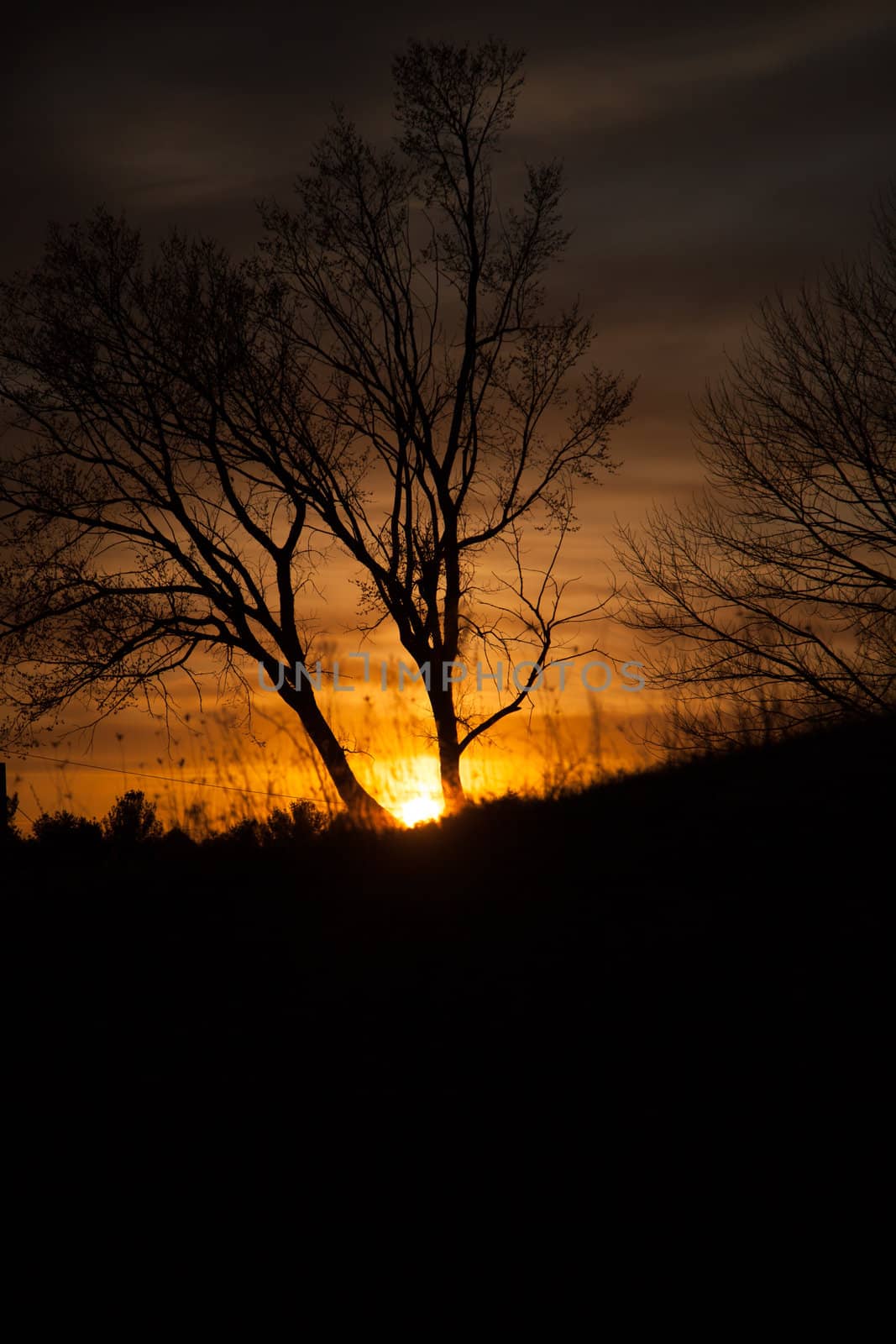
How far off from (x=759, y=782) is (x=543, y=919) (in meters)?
2.76

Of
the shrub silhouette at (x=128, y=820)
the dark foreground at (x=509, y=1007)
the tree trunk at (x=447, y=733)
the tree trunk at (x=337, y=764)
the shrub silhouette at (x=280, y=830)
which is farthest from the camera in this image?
the tree trunk at (x=447, y=733)

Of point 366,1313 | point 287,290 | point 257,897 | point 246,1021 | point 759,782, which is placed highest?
point 287,290

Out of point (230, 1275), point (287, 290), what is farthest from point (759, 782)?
point (287, 290)

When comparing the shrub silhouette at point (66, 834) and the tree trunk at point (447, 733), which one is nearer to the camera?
the shrub silhouette at point (66, 834)

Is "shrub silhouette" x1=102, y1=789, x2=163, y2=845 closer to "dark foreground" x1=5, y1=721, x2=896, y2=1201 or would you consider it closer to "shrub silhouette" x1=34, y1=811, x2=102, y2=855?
"shrub silhouette" x1=34, y1=811, x2=102, y2=855

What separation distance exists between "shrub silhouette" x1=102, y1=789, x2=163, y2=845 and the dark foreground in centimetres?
585

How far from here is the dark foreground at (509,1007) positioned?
3738 mm

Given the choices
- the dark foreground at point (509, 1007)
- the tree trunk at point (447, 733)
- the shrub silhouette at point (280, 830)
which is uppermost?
the tree trunk at point (447, 733)

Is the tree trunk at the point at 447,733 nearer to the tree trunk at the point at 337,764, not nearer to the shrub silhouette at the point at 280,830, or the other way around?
the tree trunk at the point at 337,764

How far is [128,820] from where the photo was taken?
14156 mm

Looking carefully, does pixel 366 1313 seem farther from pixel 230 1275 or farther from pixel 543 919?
pixel 543 919

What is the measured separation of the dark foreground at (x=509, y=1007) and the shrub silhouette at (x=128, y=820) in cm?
585

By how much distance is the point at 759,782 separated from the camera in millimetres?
7562

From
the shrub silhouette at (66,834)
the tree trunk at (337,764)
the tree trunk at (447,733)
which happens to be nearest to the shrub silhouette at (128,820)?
the shrub silhouette at (66,834)
